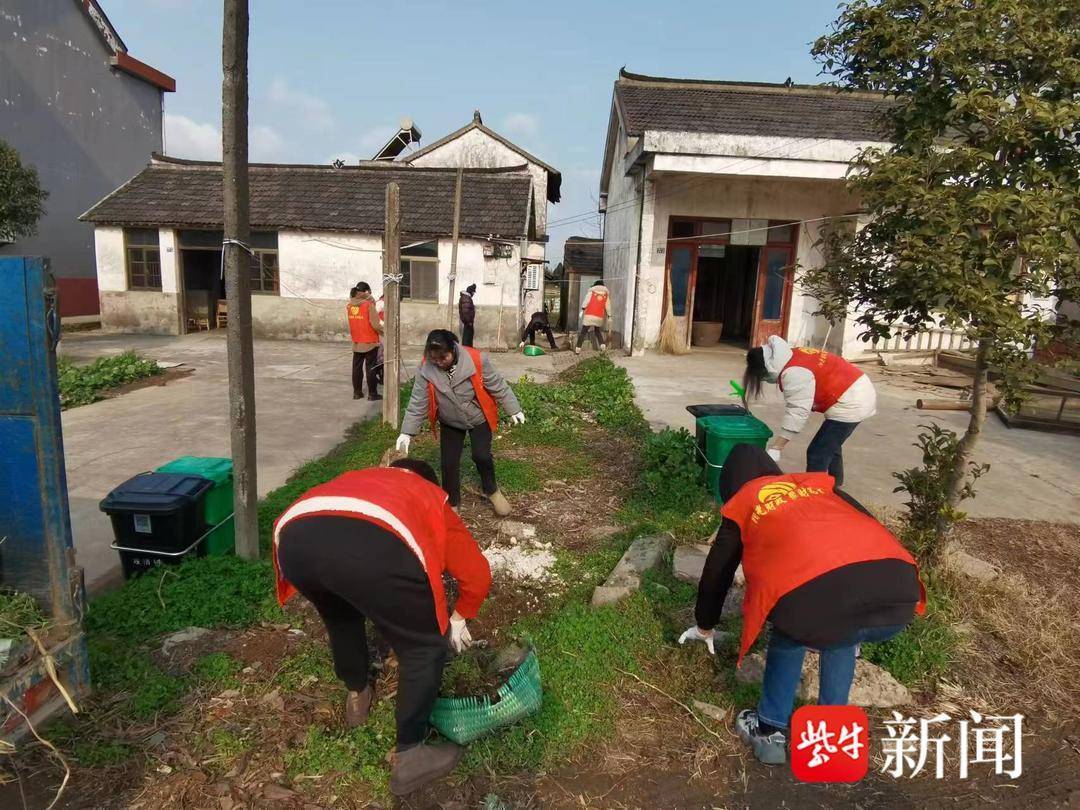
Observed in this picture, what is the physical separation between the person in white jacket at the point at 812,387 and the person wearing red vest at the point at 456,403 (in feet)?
5.57

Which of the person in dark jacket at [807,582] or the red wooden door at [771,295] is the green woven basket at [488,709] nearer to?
the person in dark jacket at [807,582]

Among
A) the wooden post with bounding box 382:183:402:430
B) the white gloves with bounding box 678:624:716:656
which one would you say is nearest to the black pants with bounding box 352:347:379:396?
the wooden post with bounding box 382:183:402:430

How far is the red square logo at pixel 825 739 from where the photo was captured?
2.26m

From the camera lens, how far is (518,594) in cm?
385

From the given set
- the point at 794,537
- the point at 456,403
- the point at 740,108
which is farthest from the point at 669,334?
the point at 794,537

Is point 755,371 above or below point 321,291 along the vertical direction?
below

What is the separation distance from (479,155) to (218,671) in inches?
968

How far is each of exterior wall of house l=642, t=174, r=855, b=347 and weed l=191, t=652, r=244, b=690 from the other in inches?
434

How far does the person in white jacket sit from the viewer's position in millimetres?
4281

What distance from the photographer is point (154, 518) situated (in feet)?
11.8

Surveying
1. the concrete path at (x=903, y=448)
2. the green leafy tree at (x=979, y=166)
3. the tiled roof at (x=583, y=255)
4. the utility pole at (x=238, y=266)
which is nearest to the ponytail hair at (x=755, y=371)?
the green leafy tree at (x=979, y=166)

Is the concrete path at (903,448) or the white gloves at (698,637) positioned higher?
the concrete path at (903,448)

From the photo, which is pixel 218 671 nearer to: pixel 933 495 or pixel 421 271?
pixel 933 495

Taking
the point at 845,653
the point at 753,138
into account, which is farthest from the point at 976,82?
the point at 753,138
